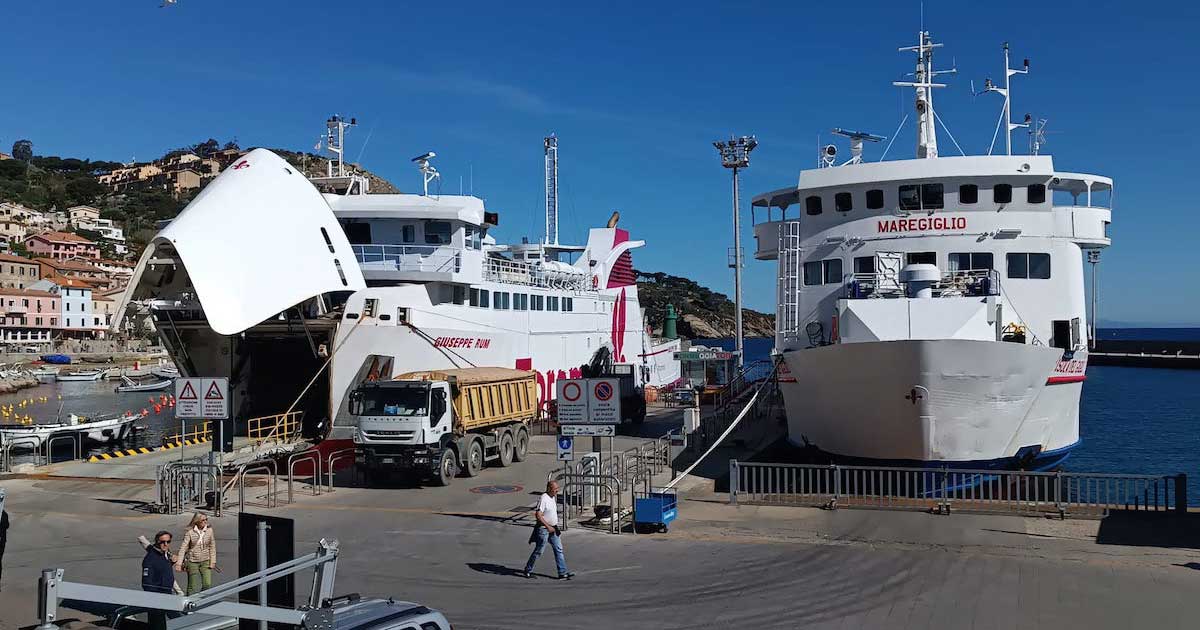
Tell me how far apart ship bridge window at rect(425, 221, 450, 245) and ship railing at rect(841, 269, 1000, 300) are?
46.6 feet

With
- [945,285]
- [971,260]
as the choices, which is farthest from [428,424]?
[971,260]

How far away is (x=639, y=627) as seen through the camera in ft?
32.4

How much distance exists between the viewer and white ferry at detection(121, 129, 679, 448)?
21344mm

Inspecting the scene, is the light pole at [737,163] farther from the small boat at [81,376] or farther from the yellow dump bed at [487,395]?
the small boat at [81,376]

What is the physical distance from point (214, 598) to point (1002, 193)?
21.3 metres

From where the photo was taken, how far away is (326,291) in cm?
2308

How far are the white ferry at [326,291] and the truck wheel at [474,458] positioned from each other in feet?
11.5

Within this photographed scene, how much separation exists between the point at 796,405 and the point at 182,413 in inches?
520

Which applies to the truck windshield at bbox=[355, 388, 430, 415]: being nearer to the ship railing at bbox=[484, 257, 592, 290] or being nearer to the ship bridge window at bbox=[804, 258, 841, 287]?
the ship bridge window at bbox=[804, 258, 841, 287]

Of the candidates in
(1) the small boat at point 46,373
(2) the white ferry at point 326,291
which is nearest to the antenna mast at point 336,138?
(2) the white ferry at point 326,291

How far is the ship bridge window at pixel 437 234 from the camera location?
3077 centimetres

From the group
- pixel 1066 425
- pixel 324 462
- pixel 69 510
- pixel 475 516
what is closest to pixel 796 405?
pixel 1066 425

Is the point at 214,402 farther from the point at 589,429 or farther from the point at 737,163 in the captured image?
the point at 737,163

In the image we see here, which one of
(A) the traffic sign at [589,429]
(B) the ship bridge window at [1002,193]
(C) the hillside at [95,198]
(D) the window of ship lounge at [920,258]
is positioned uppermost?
(C) the hillside at [95,198]
